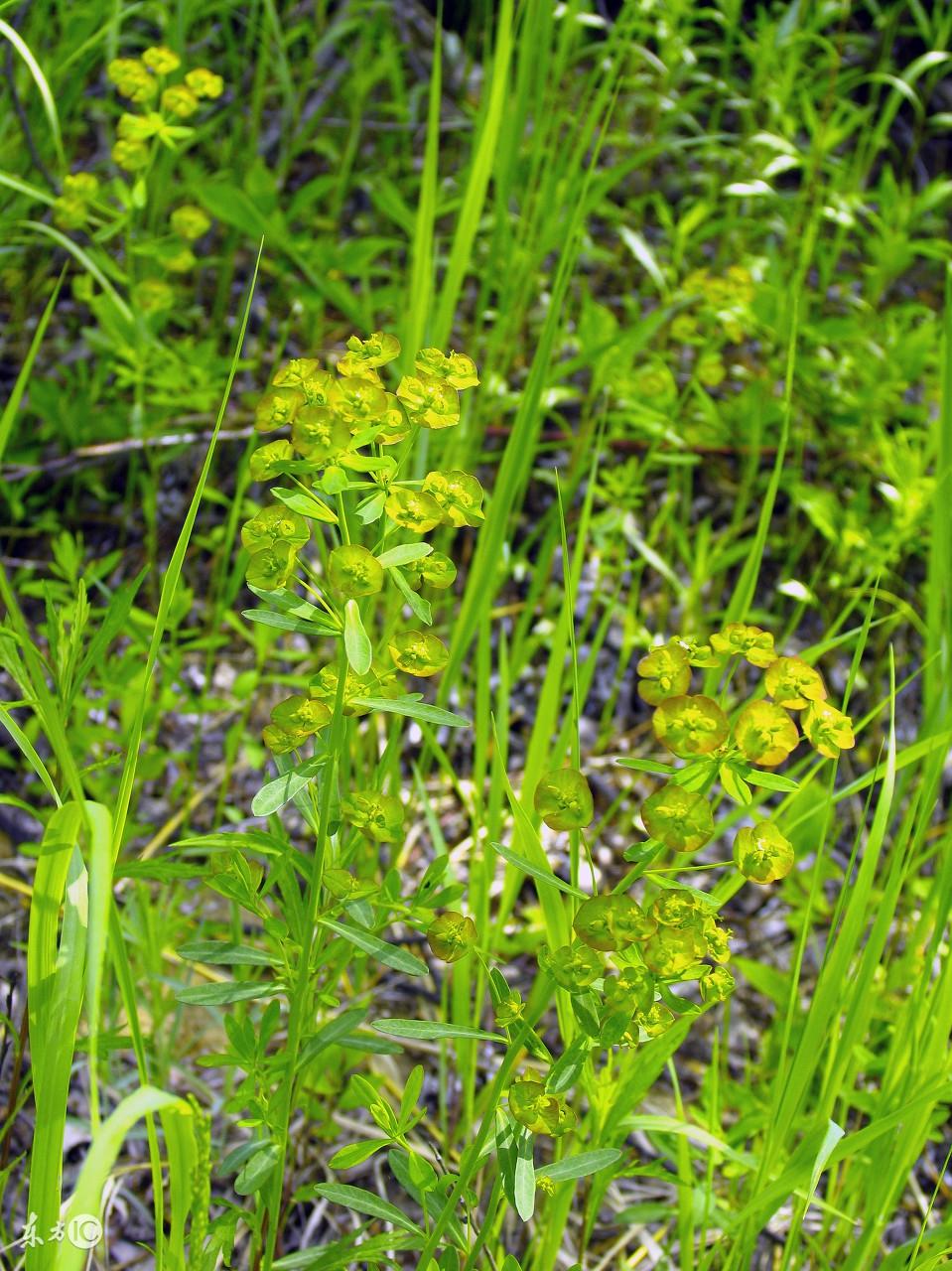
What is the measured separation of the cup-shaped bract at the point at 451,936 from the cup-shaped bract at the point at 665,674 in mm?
193

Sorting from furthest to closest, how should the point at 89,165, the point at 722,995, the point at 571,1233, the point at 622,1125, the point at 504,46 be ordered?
the point at 89,165
the point at 504,46
the point at 571,1233
the point at 622,1125
the point at 722,995

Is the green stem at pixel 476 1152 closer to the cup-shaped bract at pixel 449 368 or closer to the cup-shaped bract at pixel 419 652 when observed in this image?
the cup-shaped bract at pixel 419 652

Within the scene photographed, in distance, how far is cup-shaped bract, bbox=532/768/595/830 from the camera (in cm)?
73

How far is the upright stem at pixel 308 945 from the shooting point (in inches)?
29.3

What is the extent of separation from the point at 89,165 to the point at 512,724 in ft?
4.69

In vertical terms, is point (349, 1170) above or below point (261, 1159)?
below

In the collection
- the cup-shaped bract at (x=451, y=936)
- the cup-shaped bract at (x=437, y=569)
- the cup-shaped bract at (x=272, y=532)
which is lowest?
the cup-shaped bract at (x=451, y=936)

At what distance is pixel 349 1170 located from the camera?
48.8 inches

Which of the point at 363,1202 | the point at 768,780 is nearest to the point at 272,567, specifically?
the point at 768,780

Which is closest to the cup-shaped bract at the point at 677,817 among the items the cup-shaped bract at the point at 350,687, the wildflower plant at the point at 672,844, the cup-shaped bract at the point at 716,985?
the wildflower plant at the point at 672,844

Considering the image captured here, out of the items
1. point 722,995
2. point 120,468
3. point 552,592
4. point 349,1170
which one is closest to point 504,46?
point 552,592

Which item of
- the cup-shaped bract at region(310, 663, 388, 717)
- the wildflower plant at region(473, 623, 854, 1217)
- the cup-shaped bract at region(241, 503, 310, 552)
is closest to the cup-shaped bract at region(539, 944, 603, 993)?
the wildflower plant at region(473, 623, 854, 1217)

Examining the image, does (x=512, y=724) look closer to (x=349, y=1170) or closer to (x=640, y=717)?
(x=640, y=717)

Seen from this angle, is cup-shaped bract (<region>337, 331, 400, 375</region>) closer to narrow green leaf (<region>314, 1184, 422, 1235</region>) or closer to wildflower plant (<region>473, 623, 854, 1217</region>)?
wildflower plant (<region>473, 623, 854, 1217</region>)
